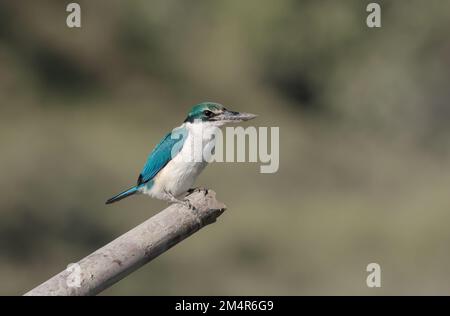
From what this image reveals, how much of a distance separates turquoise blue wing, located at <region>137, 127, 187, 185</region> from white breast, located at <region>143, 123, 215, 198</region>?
25 millimetres

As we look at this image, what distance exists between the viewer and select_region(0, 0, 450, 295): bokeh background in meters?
4.43

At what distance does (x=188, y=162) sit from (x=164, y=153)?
113 mm

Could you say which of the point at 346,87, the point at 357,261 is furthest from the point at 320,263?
the point at 346,87

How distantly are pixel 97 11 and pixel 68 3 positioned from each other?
0.66ft

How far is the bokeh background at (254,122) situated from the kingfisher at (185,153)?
2.04 m

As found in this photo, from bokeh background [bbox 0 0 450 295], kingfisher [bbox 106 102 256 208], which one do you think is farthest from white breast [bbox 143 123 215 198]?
bokeh background [bbox 0 0 450 295]

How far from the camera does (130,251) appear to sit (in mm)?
1621

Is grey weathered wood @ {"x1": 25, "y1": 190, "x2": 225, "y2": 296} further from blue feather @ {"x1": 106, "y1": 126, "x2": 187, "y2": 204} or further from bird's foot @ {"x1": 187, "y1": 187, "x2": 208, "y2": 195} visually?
blue feather @ {"x1": 106, "y1": 126, "x2": 187, "y2": 204}

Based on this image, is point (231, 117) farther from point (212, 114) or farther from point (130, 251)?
point (130, 251)

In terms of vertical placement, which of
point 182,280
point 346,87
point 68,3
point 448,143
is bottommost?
point 182,280

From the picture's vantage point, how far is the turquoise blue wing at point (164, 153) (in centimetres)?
226

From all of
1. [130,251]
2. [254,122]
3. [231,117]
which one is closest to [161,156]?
Answer: [231,117]

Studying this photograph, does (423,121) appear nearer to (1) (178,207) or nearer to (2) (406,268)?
(2) (406,268)

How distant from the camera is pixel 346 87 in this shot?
5.54 metres
